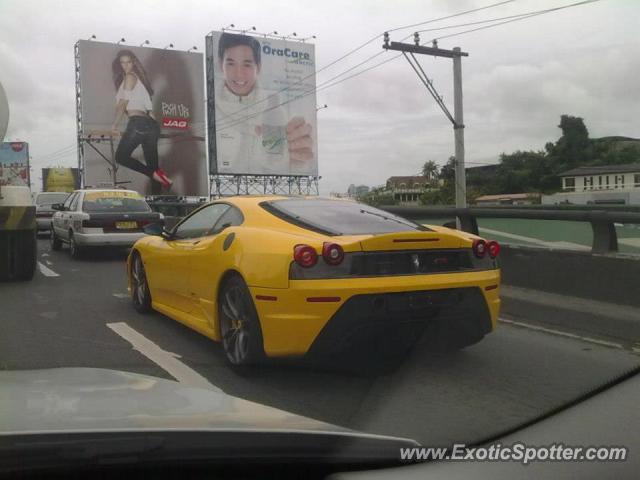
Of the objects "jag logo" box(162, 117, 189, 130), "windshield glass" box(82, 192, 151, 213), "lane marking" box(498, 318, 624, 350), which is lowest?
"lane marking" box(498, 318, 624, 350)

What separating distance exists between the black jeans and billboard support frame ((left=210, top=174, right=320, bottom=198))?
5.15m

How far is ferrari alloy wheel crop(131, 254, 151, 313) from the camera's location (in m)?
7.34

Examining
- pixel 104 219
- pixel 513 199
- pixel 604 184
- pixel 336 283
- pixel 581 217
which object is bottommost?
pixel 336 283

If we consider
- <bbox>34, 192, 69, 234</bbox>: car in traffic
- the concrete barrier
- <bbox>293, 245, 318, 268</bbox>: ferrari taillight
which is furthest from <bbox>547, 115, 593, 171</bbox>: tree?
<bbox>34, 192, 69, 234</bbox>: car in traffic

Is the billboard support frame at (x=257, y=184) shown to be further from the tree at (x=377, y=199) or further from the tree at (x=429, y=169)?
the tree at (x=377, y=199)

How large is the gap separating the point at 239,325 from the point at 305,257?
34.6 inches

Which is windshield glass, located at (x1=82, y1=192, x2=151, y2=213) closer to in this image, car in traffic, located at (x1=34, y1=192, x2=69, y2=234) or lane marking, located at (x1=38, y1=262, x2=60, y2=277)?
lane marking, located at (x1=38, y1=262, x2=60, y2=277)

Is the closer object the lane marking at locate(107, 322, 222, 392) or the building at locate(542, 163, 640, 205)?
the lane marking at locate(107, 322, 222, 392)

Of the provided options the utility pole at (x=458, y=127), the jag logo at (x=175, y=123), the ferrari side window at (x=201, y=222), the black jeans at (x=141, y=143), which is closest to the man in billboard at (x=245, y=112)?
the jag logo at (x=175, y=123)

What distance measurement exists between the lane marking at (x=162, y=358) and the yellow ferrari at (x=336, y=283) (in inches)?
12.9

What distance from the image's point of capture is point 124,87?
168 feet

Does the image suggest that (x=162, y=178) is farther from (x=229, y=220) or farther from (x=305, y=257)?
(x=305, y=257)

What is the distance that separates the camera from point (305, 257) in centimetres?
445

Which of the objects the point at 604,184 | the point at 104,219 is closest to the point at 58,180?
the point at 104,219
